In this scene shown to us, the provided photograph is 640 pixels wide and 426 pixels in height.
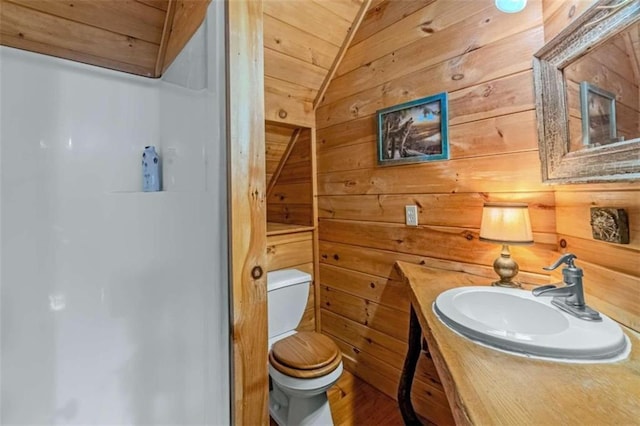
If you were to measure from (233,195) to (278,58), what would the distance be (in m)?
1.30

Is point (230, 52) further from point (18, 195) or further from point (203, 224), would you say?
point (18, 195)

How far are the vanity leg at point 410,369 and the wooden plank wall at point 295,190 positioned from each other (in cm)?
103

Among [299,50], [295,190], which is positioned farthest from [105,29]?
[295,190]

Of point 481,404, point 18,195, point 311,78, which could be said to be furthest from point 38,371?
point 311,78

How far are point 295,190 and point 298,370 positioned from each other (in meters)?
1.31

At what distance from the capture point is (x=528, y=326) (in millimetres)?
901

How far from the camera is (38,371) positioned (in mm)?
1208

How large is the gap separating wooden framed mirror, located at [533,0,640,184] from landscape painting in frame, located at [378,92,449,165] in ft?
1.34

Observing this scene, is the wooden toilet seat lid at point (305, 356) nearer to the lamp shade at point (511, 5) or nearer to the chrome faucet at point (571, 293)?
the chrome faucet at point (571, 293)

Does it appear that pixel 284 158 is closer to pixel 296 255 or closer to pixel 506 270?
pixel 296 255

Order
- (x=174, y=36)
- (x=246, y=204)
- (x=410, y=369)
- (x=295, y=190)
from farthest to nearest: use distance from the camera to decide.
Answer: (x=295, y=190)
(x=410, y=369)
(x=174, y=36)
(x=246, y=204)

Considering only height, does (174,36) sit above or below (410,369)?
above

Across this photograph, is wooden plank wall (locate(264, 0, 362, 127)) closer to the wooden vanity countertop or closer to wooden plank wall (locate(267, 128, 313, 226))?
wooden plank wall (locate(267, 128, 313, 226))

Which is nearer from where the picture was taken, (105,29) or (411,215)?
(105,29)
